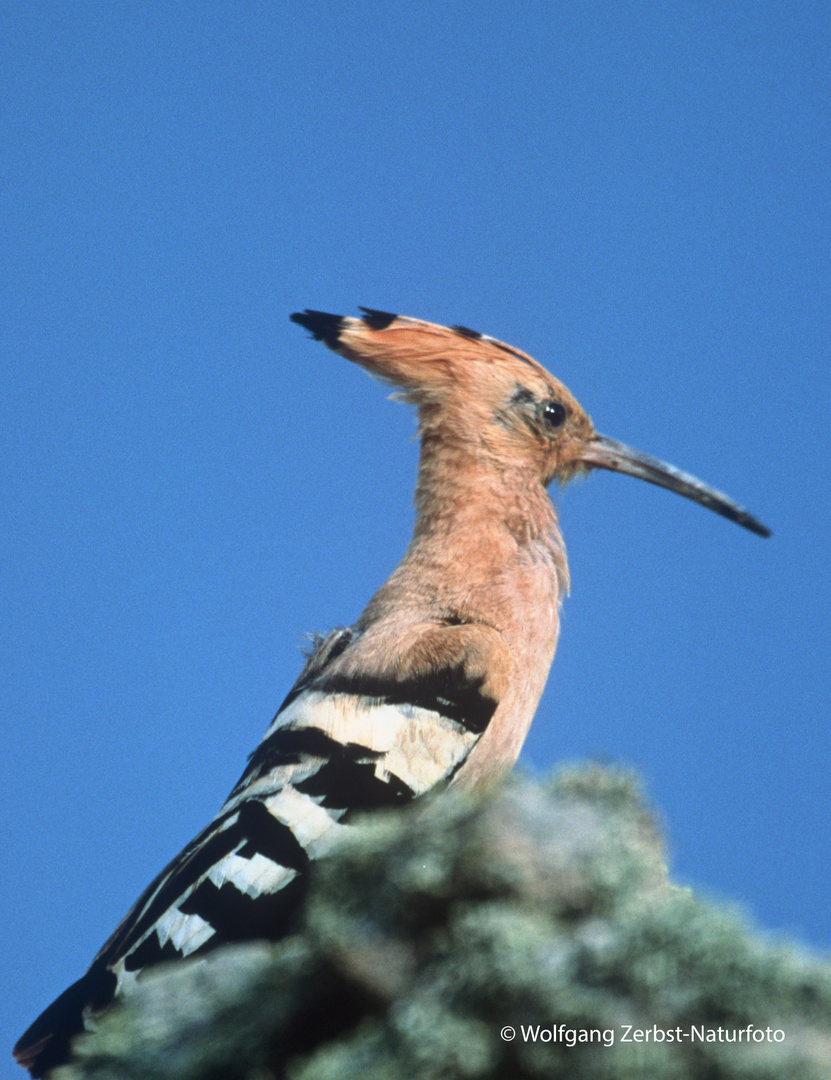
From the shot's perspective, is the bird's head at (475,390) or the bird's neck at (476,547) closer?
the bird's neck at (476,547)

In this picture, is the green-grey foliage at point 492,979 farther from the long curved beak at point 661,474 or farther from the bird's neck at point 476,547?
the long curved beak at point 661,474

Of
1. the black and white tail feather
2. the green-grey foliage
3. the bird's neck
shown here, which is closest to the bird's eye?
the bird's neck

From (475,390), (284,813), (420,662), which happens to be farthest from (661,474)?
(284,813)

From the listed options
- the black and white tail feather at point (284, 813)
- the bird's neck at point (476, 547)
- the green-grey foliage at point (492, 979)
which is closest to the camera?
the green-grey foliage at point (492, 979)

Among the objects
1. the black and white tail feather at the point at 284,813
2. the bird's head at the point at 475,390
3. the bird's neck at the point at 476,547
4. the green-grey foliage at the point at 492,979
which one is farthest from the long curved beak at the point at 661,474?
the green-grey foliage at the point at 492,979

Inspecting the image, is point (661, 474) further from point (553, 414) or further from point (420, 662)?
point (420, 662)

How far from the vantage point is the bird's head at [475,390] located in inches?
A: 76.0

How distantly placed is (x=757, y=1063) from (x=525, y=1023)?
0.13 m

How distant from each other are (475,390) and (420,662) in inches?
25.1

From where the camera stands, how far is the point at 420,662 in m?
1.52

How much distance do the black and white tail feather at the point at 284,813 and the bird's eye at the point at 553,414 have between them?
1.99 feet

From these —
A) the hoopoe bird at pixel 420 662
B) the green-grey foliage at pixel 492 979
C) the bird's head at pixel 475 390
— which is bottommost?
the green-grey foliage at pixel 492 979

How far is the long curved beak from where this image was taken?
190 cm

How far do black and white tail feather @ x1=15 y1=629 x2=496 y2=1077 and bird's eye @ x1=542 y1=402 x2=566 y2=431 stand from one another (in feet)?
1.99
